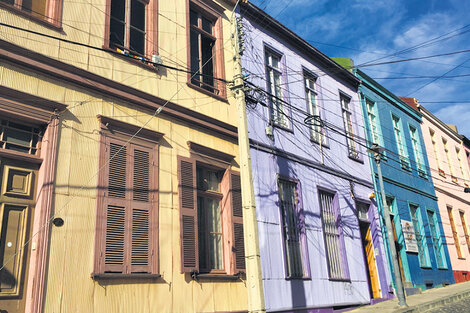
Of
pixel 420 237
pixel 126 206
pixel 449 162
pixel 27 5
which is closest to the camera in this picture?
pixel 27 5

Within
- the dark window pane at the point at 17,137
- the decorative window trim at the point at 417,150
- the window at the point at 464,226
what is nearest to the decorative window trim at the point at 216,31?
the dark window pane at the point at 17,137

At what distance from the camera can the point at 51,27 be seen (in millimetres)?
7465

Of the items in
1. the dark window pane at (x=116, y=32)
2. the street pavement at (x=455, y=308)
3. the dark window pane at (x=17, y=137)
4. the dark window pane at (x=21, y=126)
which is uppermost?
the dark window pane at (x=116, y=32)

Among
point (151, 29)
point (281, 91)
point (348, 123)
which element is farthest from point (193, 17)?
point (348, 123)

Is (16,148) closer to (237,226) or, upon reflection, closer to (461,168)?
(237,226)

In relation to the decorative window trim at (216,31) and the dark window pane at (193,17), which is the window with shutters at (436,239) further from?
the dark window pane at (193,17)

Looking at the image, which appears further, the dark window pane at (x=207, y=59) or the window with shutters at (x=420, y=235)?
the window with shutters at (x=420, y=235)

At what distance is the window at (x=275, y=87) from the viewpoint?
41.0 feet

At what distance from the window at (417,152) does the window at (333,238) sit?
26.7 feet

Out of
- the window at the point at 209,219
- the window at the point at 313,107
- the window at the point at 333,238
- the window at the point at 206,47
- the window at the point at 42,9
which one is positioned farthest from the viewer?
the window at the point at 313,107

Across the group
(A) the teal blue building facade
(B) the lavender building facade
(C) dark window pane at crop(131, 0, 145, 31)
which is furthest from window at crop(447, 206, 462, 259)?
(C) dark window pane at crop(131, 0, 145, 31)

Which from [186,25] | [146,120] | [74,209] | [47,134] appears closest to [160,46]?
[186,25]

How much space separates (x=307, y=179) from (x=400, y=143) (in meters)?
8.18

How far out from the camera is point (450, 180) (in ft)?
74.3
